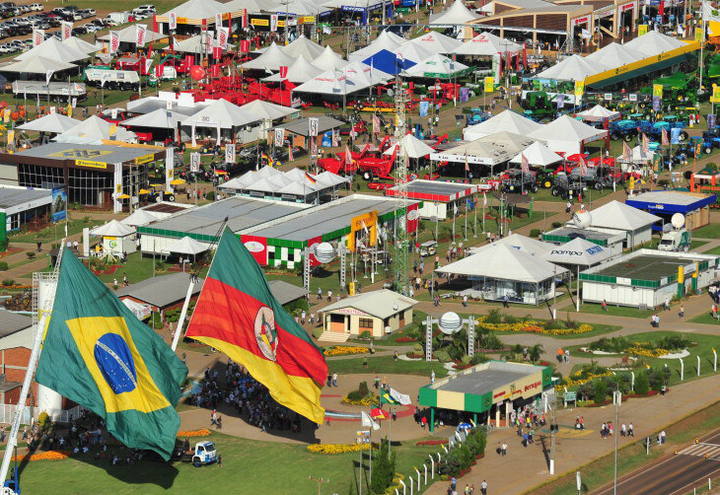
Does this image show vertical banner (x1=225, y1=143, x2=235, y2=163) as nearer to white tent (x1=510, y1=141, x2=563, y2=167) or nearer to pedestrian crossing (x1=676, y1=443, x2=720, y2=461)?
white tent (x1=510, y1=141, x2=563, y2=167)

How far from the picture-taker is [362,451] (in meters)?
115

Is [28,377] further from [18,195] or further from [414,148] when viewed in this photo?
[414,148]

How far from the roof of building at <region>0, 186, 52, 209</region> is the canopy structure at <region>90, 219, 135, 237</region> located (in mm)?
12326

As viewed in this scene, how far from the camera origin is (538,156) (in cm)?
18625

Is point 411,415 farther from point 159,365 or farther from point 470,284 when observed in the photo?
point 470,284

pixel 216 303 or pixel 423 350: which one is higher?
pixel 216 303

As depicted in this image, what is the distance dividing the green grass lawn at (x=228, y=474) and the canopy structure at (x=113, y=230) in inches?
1977

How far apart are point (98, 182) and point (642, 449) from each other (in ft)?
259

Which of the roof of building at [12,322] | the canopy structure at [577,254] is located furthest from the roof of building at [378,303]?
the roof of building at [12,322]

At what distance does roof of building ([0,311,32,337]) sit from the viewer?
425ft

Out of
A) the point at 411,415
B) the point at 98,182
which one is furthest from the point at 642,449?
the point at 98,182

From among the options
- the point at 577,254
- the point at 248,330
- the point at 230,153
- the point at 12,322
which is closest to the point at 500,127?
the point at 230,153

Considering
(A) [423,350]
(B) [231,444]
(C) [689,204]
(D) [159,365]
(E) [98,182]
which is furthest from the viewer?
(E) [98,182]

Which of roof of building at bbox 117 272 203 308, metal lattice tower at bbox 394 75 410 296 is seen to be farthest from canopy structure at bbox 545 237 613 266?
roof of building at bbox 117 272 203 308
